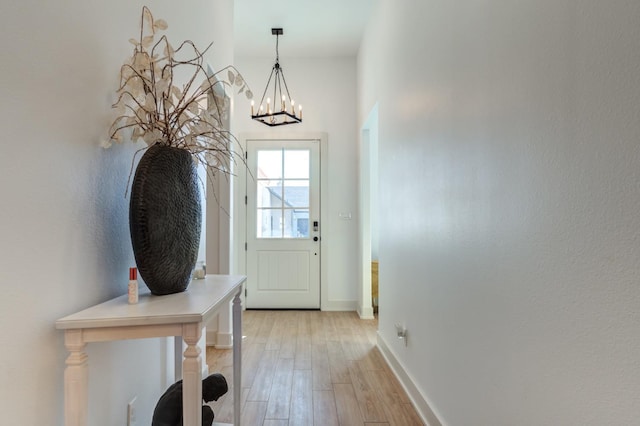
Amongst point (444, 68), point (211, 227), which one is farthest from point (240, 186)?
point (444, 68)

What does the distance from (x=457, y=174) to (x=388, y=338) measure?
172 centimetres

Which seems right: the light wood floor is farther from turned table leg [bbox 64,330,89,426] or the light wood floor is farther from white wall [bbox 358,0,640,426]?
turned table leg [bbox 64,330,89,426]

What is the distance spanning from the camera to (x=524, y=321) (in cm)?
105

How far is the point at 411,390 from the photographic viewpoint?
84.8 inches

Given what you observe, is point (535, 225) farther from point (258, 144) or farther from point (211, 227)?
point (258, 144)

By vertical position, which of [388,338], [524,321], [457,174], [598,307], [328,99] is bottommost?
[388,338]

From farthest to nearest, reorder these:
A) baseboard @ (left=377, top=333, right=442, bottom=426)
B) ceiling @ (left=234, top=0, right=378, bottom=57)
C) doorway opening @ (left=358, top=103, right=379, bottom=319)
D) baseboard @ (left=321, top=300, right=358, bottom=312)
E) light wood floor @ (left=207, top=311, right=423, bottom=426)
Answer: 1. baseboard @ (left=321, top=300, right=358, bottom=312)
2. doorway opening @ (left=358, top=103, right=379, bottom=319)
3. ceiling @ (left=234, top=0, right=378, bottom=57)
4. light wood floor @ (left=207, top=311, right=423, bottom=426)
5. baseboard @ (left=377, top=333, right=442, bottom=426)

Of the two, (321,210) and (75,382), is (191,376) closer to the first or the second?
(75,382)

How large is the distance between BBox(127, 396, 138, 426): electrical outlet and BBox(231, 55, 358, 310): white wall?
3134 millimetres

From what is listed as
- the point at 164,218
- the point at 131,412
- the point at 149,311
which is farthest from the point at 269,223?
the point at 149,311

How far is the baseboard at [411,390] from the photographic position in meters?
1.83

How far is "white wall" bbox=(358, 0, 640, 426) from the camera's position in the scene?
744 mm

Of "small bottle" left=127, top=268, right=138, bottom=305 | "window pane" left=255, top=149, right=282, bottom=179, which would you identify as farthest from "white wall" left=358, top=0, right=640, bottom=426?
"window pane" left=255, top=149, right=282, bottom=179

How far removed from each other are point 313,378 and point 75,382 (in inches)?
71.2
